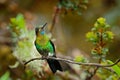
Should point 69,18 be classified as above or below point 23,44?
below

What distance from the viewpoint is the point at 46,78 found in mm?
2117

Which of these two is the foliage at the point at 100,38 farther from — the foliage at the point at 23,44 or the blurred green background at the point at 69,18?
the blurred green background at the point at 69,18

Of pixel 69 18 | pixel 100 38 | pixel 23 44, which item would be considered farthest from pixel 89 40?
pixel 69 18

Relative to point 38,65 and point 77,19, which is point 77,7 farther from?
point 77,19

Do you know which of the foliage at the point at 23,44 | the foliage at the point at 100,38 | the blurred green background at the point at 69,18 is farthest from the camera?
the blurred green background at the point at 69,18

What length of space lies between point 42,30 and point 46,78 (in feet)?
1.30

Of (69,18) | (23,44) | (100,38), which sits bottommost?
(69,18)

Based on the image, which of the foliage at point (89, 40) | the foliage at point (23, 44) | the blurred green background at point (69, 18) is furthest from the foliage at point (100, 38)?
the blurred green background at point (69, 18)

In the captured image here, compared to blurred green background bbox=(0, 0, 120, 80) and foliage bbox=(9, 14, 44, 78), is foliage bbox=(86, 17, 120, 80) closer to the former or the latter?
foliage bbox=(9, 14, 44, 78)

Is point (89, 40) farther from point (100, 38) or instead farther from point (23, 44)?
point (23, 44)

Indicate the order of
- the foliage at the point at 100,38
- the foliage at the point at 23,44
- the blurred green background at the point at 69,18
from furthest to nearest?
the blurred green background at the point at 69,18 < the foliage at the point at 23,44 < the foliage at the point at 100,38

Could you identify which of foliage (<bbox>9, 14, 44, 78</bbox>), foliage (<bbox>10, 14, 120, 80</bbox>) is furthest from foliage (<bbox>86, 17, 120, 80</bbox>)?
foliage (<bbox>9, 14, 44, 78</bbox>)

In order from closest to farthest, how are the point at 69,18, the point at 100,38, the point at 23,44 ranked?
1. the point at 100,38
2. the point at 23,44
3. the point at 69,18

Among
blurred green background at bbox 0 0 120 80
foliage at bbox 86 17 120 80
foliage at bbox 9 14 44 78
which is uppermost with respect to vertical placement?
foliage at bbox 86 17 120 80
